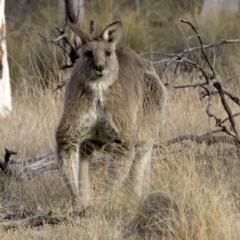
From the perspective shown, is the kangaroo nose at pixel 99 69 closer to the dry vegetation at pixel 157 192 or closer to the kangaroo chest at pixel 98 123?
the kangaroo chest at pixel 98 123

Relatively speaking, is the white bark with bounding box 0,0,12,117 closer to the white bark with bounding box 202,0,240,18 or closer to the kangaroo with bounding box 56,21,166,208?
Result: the kangaroo with bounding box 56,21,166,208

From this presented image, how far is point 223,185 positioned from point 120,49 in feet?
4.10

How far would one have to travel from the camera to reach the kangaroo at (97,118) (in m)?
5.55

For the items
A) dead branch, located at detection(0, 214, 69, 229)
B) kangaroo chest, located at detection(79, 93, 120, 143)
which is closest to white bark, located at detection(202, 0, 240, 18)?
kangaroo chest, located at detection(79, 93, 120, 143)

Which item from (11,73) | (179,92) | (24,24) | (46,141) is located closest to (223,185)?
(46,141)

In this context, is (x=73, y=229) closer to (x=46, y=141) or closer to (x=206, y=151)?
(x=206, y=151)

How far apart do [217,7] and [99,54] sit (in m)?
9.47

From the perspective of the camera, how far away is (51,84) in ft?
31.9

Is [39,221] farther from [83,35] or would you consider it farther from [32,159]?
[32,159]

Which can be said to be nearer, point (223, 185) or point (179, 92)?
point (223, 185)

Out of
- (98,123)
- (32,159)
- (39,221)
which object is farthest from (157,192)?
(32,159)

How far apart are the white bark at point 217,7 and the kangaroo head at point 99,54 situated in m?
8.54

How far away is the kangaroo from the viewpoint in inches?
218

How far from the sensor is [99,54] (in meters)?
5.50
